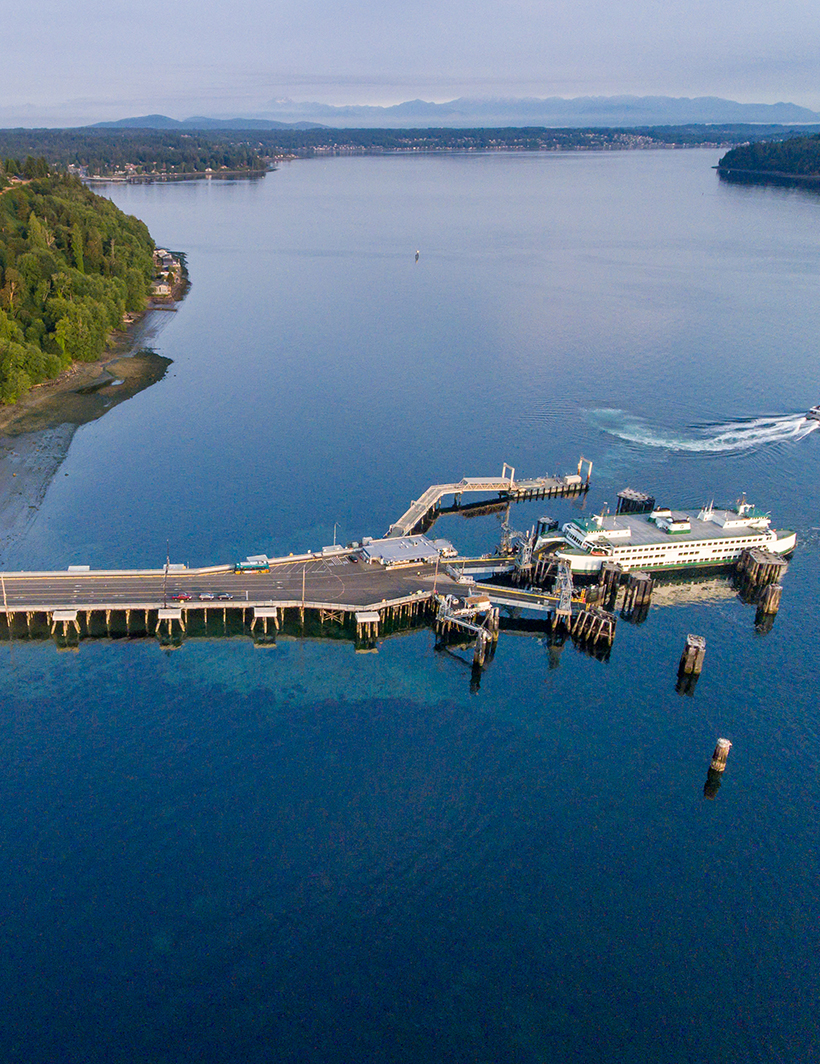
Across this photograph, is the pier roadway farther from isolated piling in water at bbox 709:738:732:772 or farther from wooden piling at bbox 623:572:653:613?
isolated piling in water at bbox 709:738:732:772

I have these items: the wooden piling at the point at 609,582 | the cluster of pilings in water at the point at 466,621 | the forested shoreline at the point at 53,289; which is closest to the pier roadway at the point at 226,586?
the cluster of pilings in water at the point at 466,621

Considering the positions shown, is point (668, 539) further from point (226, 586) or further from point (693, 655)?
point (226, 586)

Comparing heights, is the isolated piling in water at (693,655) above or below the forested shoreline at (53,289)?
below

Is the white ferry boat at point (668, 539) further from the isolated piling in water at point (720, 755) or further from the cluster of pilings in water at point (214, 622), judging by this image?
the isolated piling in water at point (720, 755)

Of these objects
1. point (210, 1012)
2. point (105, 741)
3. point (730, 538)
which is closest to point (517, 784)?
point (210, 1012)

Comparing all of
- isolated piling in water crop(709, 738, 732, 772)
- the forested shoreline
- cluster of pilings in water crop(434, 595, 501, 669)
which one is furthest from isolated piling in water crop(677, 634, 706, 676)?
the forested shoreline
